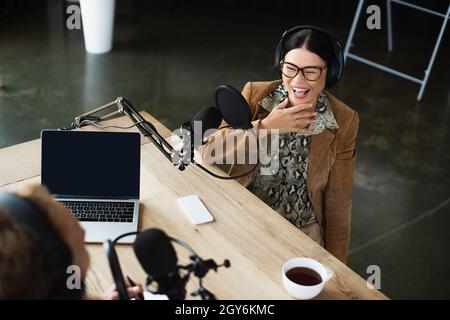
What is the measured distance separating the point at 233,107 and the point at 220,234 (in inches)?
18.6

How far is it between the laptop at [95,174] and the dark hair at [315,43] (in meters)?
0.65

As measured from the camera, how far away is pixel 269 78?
16.6 feet

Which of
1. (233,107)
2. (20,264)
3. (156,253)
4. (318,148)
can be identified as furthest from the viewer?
(318,148)

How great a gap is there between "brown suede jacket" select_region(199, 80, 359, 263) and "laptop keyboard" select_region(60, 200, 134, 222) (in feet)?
1.29

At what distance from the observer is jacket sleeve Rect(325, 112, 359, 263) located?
229 centimetres

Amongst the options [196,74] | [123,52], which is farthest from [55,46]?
[196,74]

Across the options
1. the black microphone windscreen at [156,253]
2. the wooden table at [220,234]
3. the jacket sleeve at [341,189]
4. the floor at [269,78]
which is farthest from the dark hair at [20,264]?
the floor at [269,78]

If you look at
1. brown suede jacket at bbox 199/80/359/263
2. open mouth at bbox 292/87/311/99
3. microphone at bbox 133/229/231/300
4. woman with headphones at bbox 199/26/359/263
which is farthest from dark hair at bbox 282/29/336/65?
microphone at bbox 133/229/231/300

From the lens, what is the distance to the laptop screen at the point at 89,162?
1907mm

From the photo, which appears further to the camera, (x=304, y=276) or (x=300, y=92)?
(x=300, y=92)

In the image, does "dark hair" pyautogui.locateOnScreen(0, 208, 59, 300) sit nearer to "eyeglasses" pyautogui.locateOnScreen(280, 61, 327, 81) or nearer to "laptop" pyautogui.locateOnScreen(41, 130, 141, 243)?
"laptop" pyautogui.locateOnScreen(41, 130, 141, 243)

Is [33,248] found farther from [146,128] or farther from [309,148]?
[309,148]

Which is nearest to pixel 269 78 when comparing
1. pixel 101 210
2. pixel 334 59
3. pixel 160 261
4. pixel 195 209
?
pixel 334 59

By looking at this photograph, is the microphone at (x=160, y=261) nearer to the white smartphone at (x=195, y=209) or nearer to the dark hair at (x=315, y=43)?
the white smartphone at (x=195, y=209)
